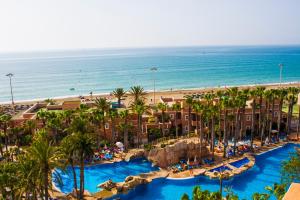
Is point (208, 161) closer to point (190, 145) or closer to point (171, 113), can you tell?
point (190, 145)

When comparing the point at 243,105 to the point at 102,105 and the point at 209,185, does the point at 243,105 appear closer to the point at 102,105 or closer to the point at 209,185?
the point at 209,185

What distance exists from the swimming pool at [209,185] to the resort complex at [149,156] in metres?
0.11

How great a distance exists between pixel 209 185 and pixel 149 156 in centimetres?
928

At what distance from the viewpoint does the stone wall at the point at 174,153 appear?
3975 centimetres

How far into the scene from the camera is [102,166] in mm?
40906

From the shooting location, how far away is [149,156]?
134ft

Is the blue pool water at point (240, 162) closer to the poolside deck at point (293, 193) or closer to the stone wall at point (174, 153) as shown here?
the stone wall at point (174, 153)

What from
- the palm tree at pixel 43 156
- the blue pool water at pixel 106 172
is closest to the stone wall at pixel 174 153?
the blue pool water at pixel 106 172

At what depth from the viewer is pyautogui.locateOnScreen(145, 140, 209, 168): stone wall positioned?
3975 cm

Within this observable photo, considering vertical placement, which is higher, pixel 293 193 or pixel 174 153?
pixel 293 193

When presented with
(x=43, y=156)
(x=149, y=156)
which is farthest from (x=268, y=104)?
(x=43, y=156)

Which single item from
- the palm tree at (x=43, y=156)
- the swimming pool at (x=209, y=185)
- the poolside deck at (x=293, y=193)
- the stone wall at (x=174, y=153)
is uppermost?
the palm tree at (x=43, y=156)

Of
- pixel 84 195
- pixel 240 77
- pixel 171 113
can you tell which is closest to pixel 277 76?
pixel 240 77

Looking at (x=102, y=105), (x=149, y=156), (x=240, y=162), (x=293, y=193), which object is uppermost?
(x=102, y=105)
